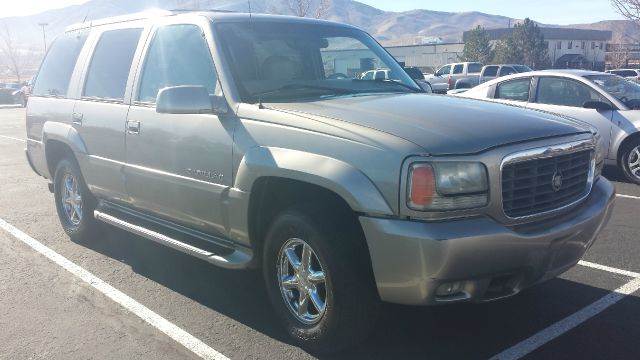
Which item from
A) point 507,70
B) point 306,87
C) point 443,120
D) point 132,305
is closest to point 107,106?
point 132,305

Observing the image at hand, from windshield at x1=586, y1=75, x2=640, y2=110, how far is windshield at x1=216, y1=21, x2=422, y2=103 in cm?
490

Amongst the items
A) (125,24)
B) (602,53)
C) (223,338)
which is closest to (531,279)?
(223,338)

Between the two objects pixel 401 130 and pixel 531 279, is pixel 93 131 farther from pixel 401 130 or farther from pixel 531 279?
pixel 531 279

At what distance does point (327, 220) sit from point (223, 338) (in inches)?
43.7

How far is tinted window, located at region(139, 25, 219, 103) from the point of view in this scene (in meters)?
4.35

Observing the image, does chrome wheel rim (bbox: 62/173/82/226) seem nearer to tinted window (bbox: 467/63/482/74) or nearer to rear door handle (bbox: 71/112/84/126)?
rear door handle (bbox: 71/112/84/126)

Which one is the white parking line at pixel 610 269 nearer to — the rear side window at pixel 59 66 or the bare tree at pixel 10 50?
the rear side window at pixel 59 66

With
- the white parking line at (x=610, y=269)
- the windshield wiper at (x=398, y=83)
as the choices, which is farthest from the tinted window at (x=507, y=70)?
the windshield wiper at (x=398, y=83)

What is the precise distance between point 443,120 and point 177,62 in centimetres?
214

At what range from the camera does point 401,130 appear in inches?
129

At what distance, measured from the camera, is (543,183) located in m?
3.43

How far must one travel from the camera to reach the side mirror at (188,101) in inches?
153

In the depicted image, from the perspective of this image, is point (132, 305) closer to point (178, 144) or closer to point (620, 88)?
point (178, 144)

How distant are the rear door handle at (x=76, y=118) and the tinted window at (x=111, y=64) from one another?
194mm
